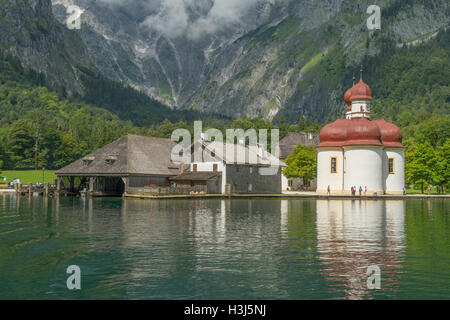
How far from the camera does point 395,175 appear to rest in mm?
88438

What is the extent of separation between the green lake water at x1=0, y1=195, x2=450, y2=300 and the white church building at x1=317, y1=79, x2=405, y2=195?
47.0 meters

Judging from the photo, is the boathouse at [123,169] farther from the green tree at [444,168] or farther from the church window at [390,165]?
the green tree at [444,168]

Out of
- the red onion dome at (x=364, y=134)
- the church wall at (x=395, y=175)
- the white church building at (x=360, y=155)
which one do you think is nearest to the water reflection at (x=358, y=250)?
the white church building at (x=360, y=155)

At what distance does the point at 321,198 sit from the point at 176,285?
62.1m

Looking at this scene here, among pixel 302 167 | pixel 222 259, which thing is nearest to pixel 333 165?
pixel 302 167

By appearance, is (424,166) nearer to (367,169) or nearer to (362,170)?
(367,169)

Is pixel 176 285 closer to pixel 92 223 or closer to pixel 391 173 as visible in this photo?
pixel 92 223

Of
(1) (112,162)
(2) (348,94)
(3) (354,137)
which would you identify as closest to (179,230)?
(1) (112,162)

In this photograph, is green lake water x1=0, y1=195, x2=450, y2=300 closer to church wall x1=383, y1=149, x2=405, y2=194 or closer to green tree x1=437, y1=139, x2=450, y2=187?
church wall x1=383, y1=149, x2=405, y2=194

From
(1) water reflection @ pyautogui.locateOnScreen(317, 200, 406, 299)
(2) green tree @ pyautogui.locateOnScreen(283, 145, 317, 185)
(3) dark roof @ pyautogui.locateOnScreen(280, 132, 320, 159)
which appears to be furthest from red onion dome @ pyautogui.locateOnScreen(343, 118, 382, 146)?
(1) water reflection @ pyautogui.locateOnScreen(317, 200, 406, 299)

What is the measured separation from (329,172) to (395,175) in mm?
11005

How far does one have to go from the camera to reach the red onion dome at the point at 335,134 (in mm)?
88688

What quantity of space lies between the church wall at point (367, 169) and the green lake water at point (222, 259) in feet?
153

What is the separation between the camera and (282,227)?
118 ft
